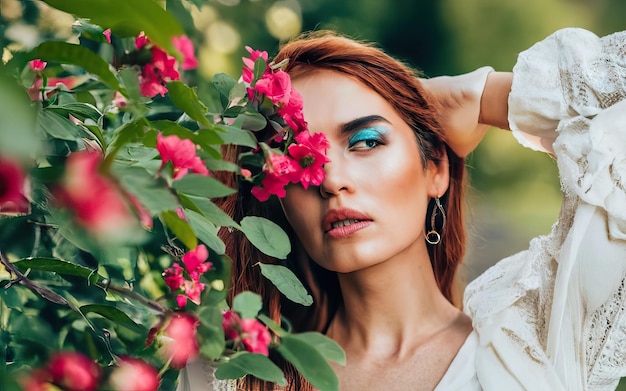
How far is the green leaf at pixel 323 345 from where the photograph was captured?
38.7 inches

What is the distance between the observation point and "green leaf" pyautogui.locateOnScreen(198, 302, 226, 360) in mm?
953

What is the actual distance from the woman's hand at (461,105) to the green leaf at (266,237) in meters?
0.85

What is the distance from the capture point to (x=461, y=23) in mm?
5301

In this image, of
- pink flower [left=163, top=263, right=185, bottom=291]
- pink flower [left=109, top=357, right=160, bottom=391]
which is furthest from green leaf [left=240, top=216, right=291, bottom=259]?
pink flower [left=109, top=357, right=160, bottom=391]

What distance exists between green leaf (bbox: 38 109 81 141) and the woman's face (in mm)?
808

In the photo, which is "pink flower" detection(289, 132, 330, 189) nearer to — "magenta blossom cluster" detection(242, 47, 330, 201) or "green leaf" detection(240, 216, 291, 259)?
"magenta blossom cluster" detection(242, 47, 330, 201)

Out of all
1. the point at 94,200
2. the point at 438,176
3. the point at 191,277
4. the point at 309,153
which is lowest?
the point at 438,176

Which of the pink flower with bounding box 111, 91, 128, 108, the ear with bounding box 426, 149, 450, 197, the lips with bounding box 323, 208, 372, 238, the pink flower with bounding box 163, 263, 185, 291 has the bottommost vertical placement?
the lips with bounding box 323, 208, 372, 238

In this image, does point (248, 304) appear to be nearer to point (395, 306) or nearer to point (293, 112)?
point (293, 112)

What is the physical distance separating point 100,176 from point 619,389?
12.9 ft

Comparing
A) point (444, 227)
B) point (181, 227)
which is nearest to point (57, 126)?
point (181, 227)

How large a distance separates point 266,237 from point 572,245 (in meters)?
0.70

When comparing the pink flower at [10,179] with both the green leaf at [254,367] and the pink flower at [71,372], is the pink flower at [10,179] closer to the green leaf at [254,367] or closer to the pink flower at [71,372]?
the pink flower at [71,372]

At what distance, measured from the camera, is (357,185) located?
1.82m
